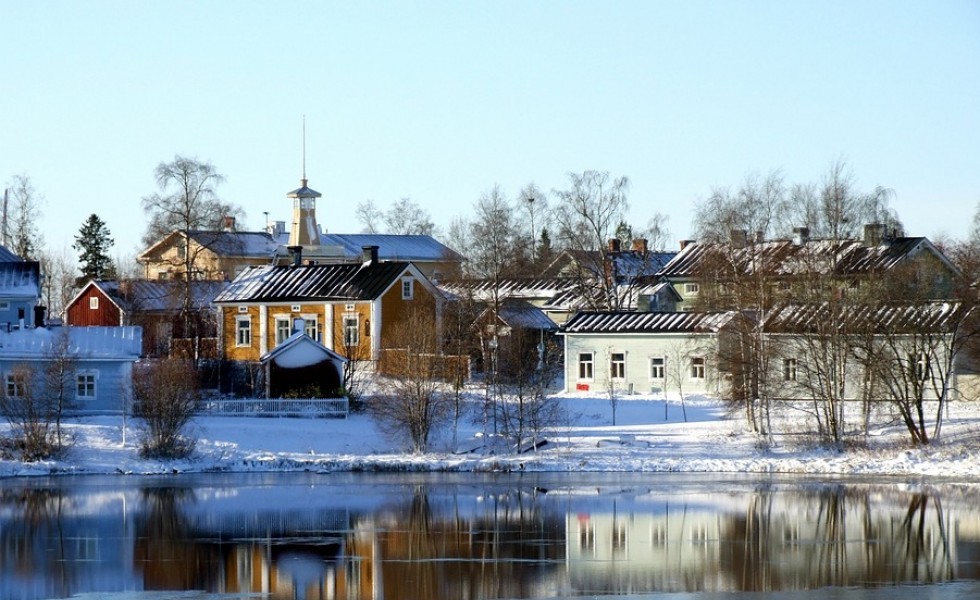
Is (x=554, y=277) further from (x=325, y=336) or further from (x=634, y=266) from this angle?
(x=325, y=336)

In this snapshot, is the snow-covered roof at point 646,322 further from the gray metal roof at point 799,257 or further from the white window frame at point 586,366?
the gray metal roof at point 799,257

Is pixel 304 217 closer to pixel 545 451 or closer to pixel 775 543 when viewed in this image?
pixel 545 451

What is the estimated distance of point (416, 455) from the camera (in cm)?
4059

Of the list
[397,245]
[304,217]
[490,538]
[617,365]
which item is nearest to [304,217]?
[304,217]

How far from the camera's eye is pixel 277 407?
4566cm

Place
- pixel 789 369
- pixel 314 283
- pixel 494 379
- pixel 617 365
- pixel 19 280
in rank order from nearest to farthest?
1. pixel 494 379
2. pixel 789 369
3. pixel 617 365
4. pixel 314 283
5. pixel 19 280

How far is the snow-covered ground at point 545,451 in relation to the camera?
1487 inches

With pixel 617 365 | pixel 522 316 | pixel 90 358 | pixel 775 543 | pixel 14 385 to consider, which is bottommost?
pixel 775 543

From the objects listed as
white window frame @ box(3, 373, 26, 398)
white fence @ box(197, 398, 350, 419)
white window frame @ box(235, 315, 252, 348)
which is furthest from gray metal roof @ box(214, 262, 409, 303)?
white window frame @ box(3, 373, 26, 398)

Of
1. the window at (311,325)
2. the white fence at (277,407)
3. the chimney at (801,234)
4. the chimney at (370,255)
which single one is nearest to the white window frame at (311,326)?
the window at (311,325)

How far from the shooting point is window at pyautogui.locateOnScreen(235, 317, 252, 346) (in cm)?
6241

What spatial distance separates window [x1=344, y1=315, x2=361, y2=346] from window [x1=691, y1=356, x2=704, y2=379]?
14.5m

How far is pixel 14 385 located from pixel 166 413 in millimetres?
6672

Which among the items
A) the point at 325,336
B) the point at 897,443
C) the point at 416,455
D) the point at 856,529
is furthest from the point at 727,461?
the point at 325,336
